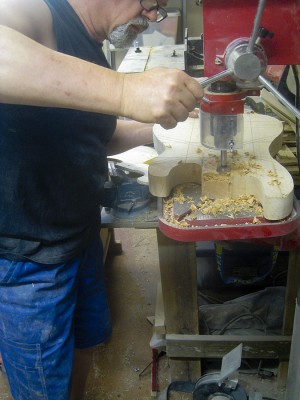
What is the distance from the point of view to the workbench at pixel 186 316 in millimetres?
1230

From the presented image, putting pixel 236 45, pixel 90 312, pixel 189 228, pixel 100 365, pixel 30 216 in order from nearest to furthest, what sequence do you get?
pixel 236 45 < pixel 189 228 < pixel 30 216 < pixel 90 312 < pixel 100 365

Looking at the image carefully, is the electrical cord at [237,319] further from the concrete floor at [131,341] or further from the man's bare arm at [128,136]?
the man's bare arm at [128,136]

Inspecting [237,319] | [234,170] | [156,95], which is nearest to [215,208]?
[234,170]

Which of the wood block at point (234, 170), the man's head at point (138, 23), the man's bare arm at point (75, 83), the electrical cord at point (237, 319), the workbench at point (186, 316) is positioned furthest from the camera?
the electrical cord at point (237, 319)

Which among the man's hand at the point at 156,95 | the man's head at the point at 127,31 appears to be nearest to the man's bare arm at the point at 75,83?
the man's hand at the point at 156,95

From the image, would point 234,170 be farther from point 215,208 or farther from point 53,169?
point 53,169

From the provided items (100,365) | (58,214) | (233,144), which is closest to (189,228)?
(233,144)

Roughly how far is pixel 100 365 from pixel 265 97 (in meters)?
1.23

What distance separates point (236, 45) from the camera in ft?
2.37

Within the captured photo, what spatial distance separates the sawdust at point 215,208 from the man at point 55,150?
219mm

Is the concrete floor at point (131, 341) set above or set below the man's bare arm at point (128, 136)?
below

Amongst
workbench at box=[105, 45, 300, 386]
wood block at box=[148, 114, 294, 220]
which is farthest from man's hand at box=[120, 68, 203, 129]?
workbench at box=[105, 45, 300, 386]

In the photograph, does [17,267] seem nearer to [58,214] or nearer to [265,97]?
[58,214]

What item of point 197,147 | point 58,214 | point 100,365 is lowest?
point 100,365
